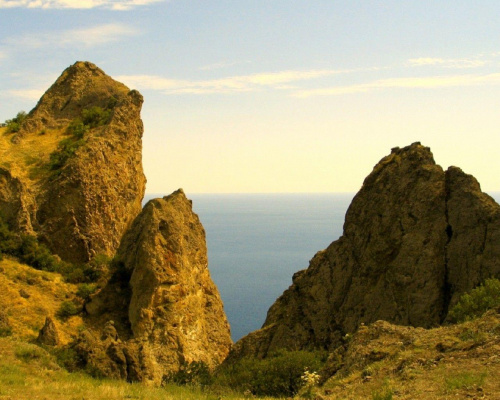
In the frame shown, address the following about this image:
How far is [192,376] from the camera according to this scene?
77.2ft

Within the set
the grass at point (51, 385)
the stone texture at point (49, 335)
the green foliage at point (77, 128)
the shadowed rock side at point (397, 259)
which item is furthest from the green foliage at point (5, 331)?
the green foliage at point (77, 128)

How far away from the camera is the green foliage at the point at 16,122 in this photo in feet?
145

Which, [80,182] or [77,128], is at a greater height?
[77,128]

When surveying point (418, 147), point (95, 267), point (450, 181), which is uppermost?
point (418, 147)

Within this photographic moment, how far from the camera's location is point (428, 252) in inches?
877

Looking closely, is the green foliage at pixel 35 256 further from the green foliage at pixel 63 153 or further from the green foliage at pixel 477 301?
the green foliage at pixel 477 301

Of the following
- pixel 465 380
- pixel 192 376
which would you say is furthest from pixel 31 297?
pixel 465 380

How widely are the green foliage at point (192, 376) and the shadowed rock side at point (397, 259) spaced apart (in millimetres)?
1760

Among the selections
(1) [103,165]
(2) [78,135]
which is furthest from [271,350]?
(2) [78,135]

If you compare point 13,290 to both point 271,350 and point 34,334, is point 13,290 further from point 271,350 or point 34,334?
point 271,350

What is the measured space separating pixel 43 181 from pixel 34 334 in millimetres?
13400

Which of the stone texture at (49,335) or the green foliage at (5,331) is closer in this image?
the green foliage at (5,331)

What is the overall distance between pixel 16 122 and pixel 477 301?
3919cm

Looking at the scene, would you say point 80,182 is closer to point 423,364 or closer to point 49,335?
point 49,335
